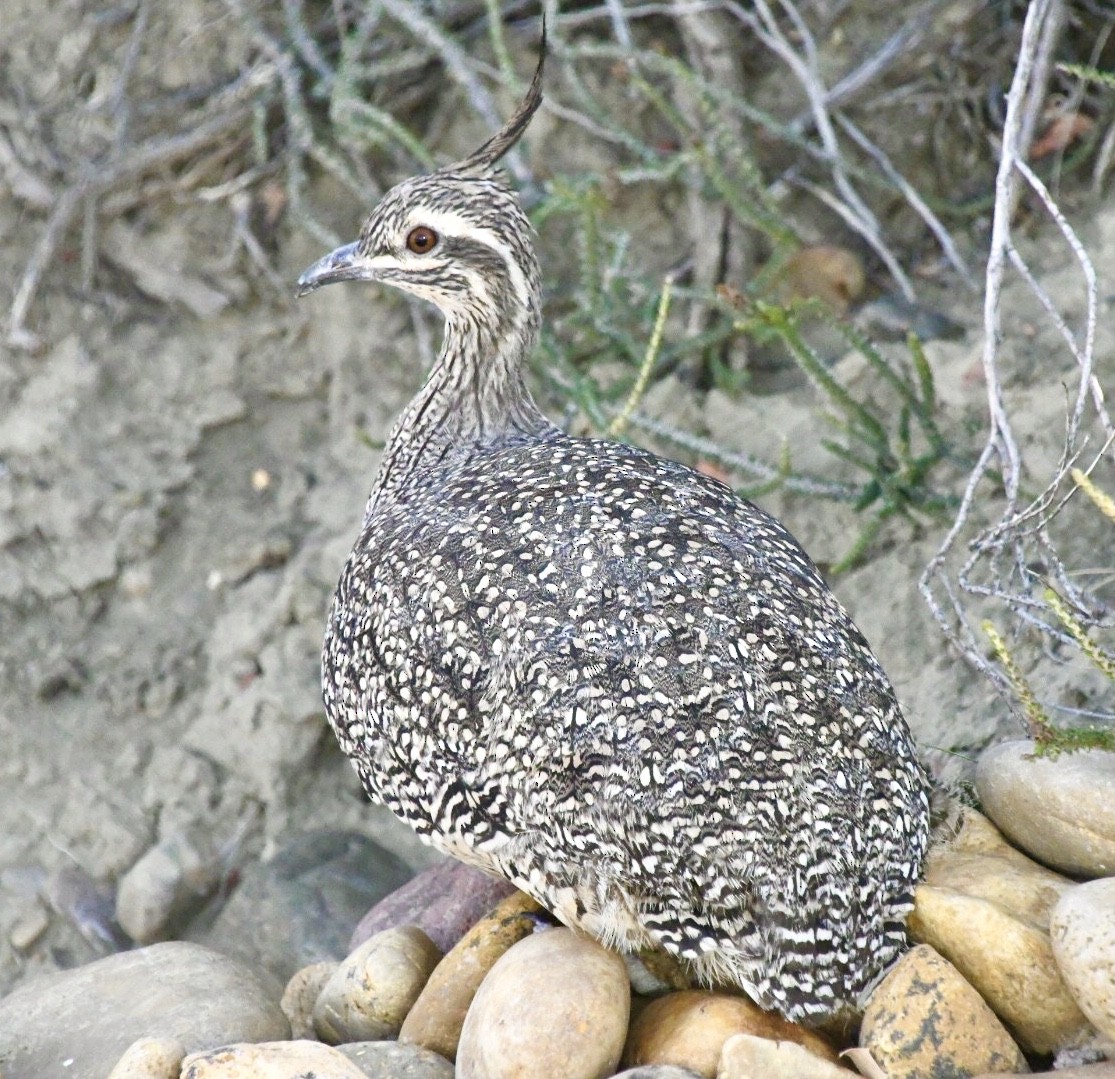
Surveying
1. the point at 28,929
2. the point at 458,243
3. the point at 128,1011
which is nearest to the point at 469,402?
the point at 458,243

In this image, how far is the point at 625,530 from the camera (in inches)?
150

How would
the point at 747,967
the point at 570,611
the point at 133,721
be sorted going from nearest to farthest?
the point at 747,967
the point at 570,611
the point at 133,721

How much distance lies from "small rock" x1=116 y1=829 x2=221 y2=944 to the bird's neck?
66.5 inches

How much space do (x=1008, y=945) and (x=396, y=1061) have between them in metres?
1.45

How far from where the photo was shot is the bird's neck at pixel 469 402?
196 inches

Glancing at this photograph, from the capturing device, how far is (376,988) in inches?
155

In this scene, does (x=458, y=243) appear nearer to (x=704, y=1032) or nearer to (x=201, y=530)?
(x=201, y=530)

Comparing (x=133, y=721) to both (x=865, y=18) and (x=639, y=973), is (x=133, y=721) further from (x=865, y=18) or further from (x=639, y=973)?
(x=865, y=18)

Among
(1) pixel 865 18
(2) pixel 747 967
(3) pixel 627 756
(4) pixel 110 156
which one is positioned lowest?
(2) pixel 747 967

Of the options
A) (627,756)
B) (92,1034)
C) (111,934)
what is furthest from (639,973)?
(111,934)

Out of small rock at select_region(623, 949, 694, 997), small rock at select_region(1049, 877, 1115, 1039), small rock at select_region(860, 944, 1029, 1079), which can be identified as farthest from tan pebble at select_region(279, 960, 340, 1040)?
small rock at select_region(1049, 877, 1115, 1039)

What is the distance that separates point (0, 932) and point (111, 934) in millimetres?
467

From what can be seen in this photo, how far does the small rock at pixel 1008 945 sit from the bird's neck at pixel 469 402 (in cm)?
212

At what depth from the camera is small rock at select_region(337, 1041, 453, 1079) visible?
3562mm
